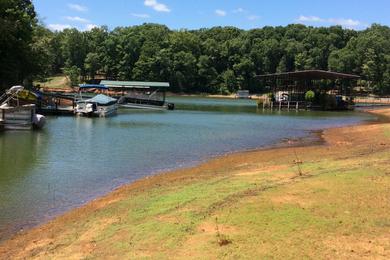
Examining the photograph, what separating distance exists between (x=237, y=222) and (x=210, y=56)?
17246cm

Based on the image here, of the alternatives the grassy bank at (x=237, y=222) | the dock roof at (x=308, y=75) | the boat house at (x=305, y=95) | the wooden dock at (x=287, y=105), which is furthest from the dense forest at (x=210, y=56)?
the grassy bank at (x=237, y=222)

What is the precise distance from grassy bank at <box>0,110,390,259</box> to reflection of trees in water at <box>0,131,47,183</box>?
7150 mm

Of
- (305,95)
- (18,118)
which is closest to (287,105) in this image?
(305,95)

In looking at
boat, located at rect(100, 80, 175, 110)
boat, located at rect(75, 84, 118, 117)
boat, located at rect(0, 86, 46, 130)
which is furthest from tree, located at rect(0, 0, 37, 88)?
boat, located at rect(100, 80, 175, 110)

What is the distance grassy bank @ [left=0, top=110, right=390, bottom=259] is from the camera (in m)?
7.90

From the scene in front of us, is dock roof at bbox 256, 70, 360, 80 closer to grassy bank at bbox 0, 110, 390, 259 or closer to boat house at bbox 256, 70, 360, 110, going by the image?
boat house at bbox 256, 70, 360, 110

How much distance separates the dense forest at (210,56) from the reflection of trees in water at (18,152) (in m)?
118

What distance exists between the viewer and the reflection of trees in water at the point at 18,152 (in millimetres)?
20188

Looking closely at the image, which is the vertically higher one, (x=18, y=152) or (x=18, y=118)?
(x=18, y=118)

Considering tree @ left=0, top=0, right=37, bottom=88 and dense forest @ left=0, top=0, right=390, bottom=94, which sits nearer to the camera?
tree @ left=0, top=0, right=37, bottom=88

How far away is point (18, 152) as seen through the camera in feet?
86.7

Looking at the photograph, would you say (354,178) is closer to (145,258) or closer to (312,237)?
(312,237)

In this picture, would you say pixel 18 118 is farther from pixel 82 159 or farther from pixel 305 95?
pixel 305 95

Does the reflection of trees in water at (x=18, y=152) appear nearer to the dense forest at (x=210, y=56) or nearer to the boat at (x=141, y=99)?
the boat at (x=141, y=99)
